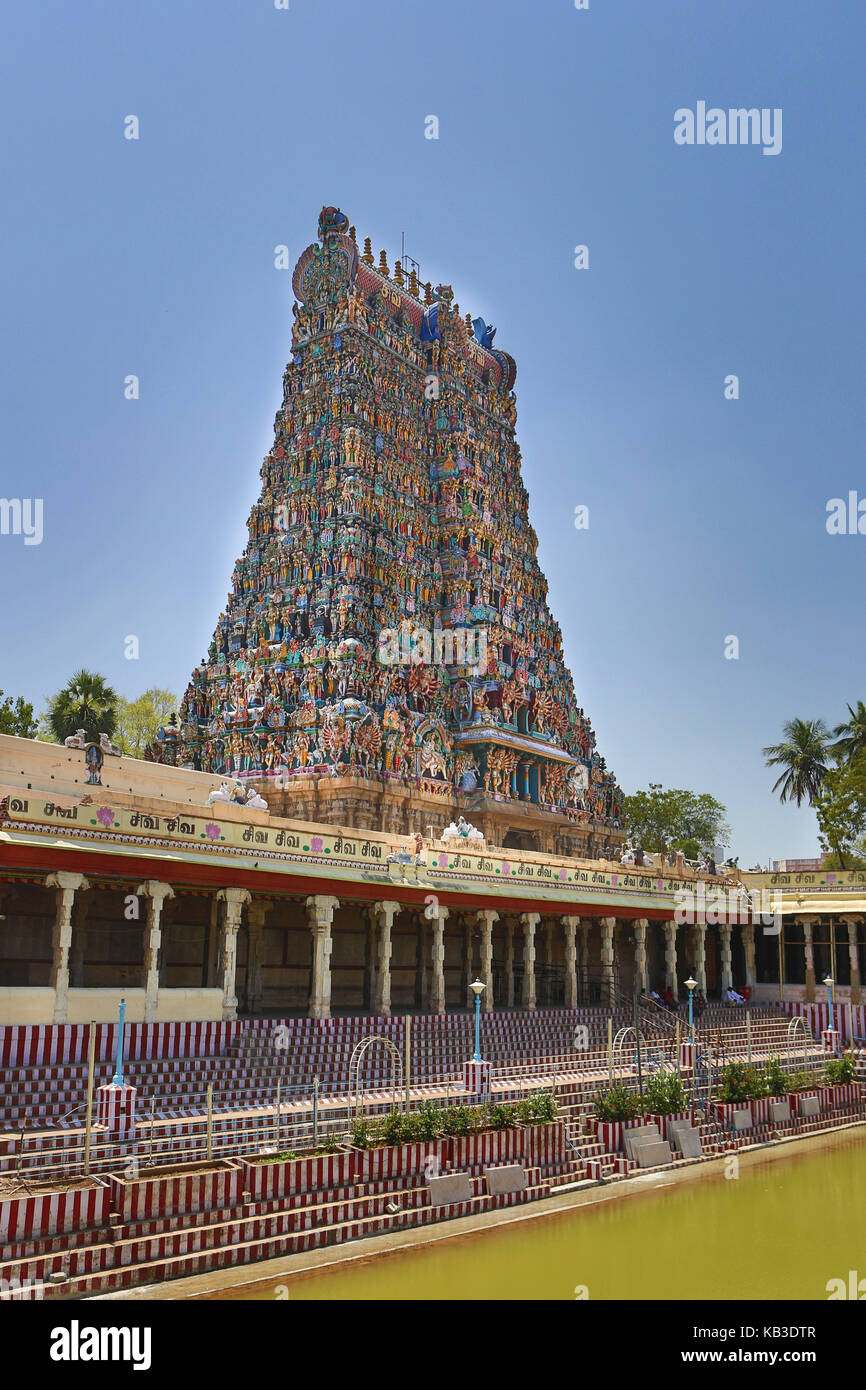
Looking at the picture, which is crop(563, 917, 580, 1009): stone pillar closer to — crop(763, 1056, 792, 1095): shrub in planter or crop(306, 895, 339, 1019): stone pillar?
crop(763, 1056, 792, 1095): shrub in planter

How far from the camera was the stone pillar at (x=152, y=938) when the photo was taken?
2070cm

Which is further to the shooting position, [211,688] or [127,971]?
[211,688]

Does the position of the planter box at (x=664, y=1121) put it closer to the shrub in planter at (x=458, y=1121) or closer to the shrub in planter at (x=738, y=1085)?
the shrub in planter at (x=738, y=1085)

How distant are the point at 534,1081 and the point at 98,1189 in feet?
40.3

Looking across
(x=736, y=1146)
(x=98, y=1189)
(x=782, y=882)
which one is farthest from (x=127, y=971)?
(x=782, y=882)

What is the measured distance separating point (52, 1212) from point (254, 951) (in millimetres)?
13151

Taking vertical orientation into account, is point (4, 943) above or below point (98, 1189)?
above

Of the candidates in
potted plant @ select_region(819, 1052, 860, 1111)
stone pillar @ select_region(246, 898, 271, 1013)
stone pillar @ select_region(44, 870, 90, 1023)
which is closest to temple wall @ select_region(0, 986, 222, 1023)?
stone pillar @ select_region(44, 870, 90, 1023)

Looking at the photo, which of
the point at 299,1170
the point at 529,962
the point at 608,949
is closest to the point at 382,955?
the point at 529,962

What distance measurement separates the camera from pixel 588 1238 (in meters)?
16.0

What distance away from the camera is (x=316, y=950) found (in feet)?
79.9

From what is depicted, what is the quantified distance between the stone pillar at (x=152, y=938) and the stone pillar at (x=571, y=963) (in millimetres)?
14780

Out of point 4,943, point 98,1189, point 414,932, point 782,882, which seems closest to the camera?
point 98,1189

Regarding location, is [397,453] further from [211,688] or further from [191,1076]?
[191,1076]
